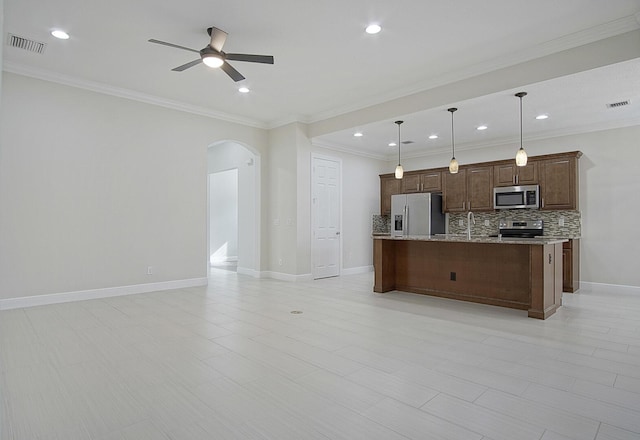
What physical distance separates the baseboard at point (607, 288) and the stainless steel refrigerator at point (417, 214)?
2631mm

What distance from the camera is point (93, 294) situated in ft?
17.2

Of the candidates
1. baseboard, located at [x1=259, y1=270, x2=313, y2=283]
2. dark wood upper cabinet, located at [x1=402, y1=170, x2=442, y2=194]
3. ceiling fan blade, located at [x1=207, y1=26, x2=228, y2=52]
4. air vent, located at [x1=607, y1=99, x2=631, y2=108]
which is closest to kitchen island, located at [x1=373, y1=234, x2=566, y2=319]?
baseboard, located at [x1=259, y1=270, x2=313, y2=283]

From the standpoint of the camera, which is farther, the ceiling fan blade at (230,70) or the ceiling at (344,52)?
the ceiling fan blade at (230,70)

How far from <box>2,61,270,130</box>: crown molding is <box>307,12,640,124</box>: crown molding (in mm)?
2400

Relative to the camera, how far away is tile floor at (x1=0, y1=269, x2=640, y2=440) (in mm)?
2074

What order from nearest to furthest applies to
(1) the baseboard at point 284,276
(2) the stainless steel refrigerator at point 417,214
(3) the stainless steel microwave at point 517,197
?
(3) the stainless steel microwave at point 517,197 < (1) the baseboard at point 284,276 < (2) the stainless steel refrigerator at point 417,214

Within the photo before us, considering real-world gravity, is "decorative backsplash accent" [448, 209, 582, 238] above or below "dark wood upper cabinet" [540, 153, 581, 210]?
below

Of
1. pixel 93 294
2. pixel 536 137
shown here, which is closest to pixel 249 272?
pixel 93 294

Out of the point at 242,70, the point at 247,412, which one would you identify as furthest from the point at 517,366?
the point at 242,70

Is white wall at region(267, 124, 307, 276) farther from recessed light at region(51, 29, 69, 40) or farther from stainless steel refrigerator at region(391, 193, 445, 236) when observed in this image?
recessed light at region(51, 29, 69, 40)

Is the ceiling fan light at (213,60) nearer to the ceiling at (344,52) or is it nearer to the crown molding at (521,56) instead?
the ceiling at (344,52)

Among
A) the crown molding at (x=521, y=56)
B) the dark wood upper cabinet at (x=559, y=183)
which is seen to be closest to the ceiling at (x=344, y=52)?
the crown molding at (x=521, y=56)

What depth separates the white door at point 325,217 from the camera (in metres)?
7.32

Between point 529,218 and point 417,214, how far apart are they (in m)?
2.05
